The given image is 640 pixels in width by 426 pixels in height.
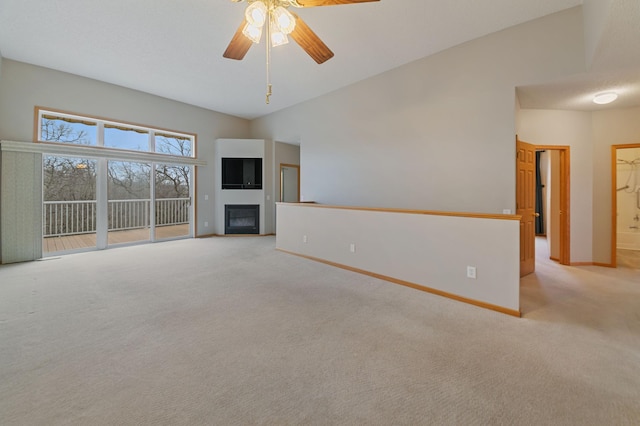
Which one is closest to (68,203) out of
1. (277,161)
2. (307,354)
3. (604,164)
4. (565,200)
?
(277,161)

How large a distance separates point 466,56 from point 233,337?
4490mm

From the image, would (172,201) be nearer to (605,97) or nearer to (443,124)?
(443,124)

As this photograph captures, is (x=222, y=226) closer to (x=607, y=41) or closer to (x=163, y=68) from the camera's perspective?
(x=163, y=68)

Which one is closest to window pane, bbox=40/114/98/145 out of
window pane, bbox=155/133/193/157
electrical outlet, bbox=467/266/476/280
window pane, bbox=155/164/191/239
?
window pane, bbox=155/133/193/157

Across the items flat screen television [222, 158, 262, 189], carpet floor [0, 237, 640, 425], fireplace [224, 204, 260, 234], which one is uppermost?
flat screen television [222, 158, 262, 189]

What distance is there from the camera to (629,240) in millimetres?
5598

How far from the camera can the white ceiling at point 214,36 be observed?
9.69 ft

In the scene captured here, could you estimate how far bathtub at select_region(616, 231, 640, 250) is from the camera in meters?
5.52

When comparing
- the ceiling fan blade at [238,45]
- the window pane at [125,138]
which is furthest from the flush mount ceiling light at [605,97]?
the window pane at [125,138]

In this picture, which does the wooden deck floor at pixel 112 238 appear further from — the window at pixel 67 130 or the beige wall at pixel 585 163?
the beige wall at pixel 585 163

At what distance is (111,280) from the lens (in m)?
3.44

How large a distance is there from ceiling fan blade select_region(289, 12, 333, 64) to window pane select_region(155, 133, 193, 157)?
4992mm

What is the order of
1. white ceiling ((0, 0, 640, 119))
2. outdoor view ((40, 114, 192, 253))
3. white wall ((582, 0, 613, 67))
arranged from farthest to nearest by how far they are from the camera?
outdoor view ((40, 114, 192, 253))
white ceiling ((0, 0, 640, 119))
white wall ((582, 0, 613, 67))

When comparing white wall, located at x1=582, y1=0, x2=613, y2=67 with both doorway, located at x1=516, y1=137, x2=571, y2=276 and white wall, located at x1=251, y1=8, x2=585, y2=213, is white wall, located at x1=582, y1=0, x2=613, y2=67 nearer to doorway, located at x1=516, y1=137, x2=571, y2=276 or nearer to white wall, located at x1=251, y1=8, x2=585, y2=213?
white wall, located at x1=251, y1=8, x2=585, y2=213
